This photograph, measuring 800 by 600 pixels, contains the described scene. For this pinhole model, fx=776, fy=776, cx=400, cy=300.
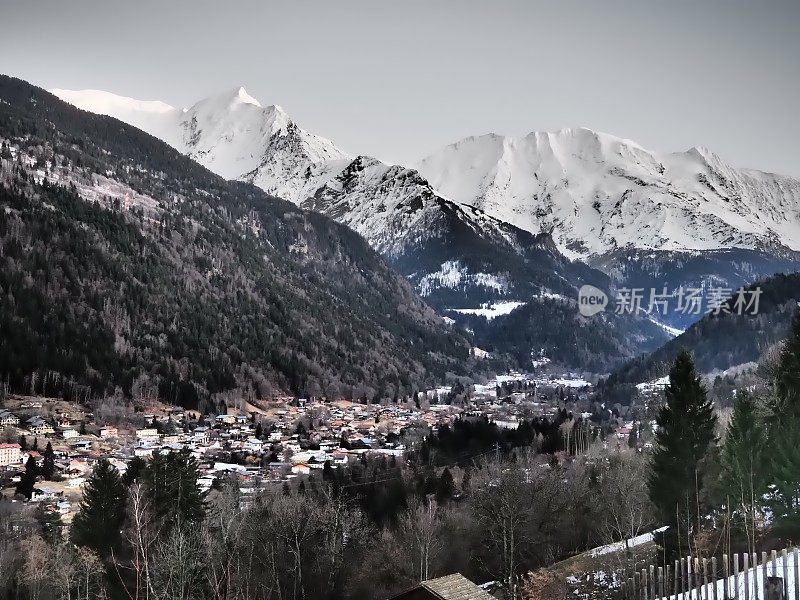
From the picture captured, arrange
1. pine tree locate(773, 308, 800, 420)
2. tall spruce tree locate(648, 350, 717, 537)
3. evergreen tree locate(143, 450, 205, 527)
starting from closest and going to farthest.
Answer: tall spruce tree locate(648, 350, 717, 537)
pine tree locate(773, 308, 800, 420)
evergreen tree locate(143, 450, 205, 527)

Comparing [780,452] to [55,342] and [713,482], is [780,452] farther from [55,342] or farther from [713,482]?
[55,342]

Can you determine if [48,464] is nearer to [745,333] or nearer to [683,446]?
[683,446]

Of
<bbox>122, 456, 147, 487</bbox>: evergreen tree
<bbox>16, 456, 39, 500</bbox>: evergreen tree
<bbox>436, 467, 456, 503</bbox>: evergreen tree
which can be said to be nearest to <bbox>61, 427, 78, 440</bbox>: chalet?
<bbox>16, 456, 39, 500</bbox>: evergreen tree

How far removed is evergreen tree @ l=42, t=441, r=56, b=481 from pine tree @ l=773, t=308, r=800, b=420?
8573cm

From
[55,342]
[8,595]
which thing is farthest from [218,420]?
[8,595]

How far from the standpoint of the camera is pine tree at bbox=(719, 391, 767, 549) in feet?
124

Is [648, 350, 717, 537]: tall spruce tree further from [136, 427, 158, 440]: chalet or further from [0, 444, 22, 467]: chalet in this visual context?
[136, 427, 158, 440]: chalet

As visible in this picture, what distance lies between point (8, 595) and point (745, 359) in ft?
535

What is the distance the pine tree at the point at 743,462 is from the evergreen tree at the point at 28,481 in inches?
2883

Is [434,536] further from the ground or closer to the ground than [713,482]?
closer to the ground

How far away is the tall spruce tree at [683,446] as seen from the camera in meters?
41.2

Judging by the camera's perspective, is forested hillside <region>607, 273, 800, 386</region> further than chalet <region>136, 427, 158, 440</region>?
Yes

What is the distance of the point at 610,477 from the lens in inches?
2484

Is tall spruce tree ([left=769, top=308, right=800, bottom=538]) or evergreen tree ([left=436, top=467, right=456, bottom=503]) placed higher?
tall spruce tree ([left=769, top=308, right=800, bottom=538])
